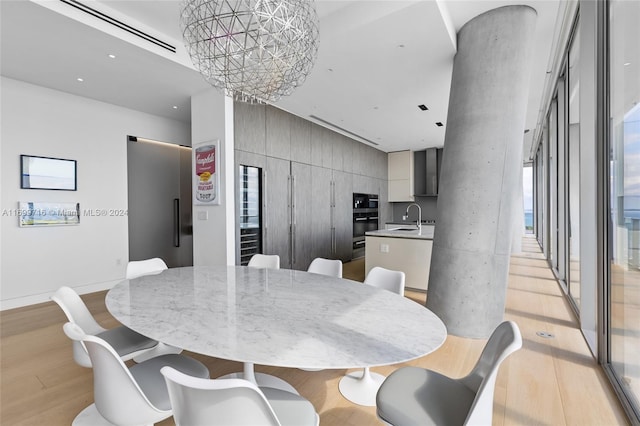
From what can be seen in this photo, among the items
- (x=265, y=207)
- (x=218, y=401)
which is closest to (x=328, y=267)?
(x=218, y=401)

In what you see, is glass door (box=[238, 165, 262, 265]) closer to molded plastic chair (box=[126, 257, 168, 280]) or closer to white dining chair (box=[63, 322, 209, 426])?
molded plastic chair (box=[126, 257, 168, 280])

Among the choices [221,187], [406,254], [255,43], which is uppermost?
[255,43]

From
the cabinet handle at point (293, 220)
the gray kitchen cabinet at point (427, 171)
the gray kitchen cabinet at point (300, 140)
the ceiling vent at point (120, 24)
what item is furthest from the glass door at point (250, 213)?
the gray kitchen cabinet at point (427, 171)

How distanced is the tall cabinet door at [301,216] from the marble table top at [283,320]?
3245mm

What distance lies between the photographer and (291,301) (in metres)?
1.77

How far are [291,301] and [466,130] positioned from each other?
7.73ft

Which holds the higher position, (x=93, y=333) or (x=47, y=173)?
(x=47, y=173)

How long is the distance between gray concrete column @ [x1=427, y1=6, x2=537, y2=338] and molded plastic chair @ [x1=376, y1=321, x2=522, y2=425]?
169cm

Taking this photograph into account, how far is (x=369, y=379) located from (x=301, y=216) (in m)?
3.73

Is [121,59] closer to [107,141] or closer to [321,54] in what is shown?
[107,141]

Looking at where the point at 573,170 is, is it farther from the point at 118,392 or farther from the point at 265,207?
the point at 118,392

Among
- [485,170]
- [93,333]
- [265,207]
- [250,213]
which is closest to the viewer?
[93,333]

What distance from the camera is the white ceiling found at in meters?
2.80

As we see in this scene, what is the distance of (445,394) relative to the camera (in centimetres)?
133
